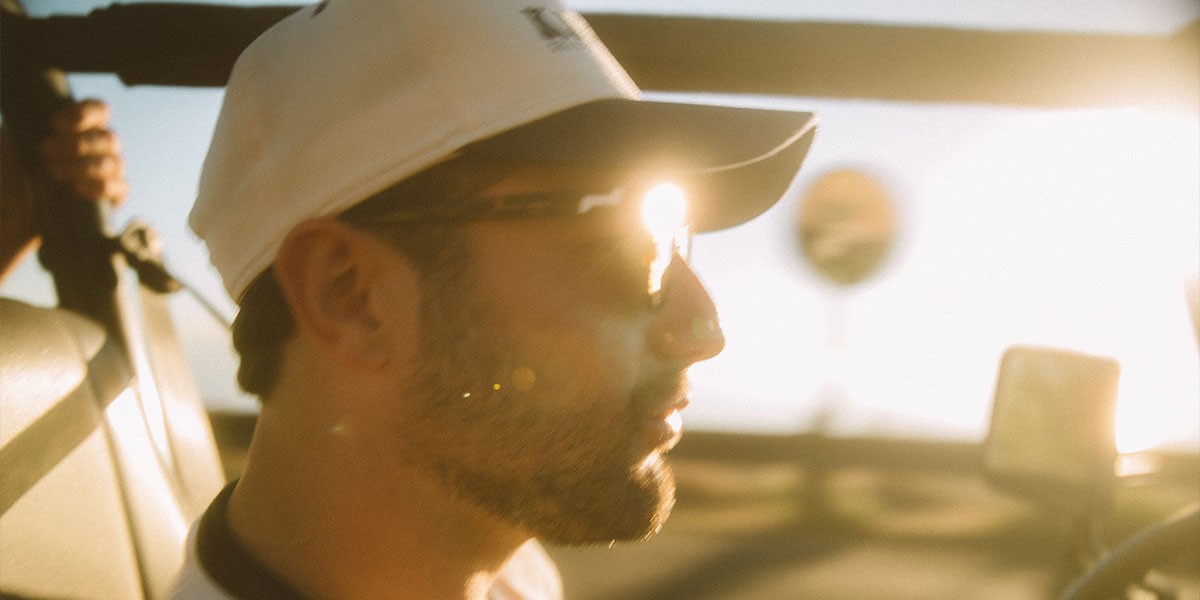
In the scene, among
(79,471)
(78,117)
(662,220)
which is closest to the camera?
(662,220)

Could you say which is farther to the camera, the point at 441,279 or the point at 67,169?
the point at 67,169

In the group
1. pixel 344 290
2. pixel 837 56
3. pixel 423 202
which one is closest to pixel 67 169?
pixel 344 290

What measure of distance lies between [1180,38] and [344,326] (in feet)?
6.68

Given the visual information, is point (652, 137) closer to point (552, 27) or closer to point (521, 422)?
point (552, 27)

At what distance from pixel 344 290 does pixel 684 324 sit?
1.92ft

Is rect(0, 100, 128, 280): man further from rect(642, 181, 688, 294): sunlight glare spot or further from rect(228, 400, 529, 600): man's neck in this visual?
rect(642, 181, 688, 294): sunlight glare spot

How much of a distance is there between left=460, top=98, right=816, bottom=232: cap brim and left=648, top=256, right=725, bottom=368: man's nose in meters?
0.19

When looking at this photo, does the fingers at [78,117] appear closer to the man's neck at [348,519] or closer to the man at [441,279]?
the man at [441,279]

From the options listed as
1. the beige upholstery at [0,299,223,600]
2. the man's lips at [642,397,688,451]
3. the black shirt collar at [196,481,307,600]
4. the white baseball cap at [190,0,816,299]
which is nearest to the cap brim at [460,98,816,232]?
the white baseball cap at [190,0,816,299]

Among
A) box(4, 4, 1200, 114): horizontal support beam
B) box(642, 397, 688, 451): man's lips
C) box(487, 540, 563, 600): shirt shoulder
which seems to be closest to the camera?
box(642, 397, 688, 451): man's lips

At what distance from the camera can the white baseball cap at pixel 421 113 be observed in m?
1.22

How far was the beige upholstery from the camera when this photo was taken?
1.45m

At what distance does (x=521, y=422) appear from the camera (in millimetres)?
1286

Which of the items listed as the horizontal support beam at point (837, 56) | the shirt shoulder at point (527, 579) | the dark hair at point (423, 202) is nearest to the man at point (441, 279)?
the dark hair at point (423, 202)
